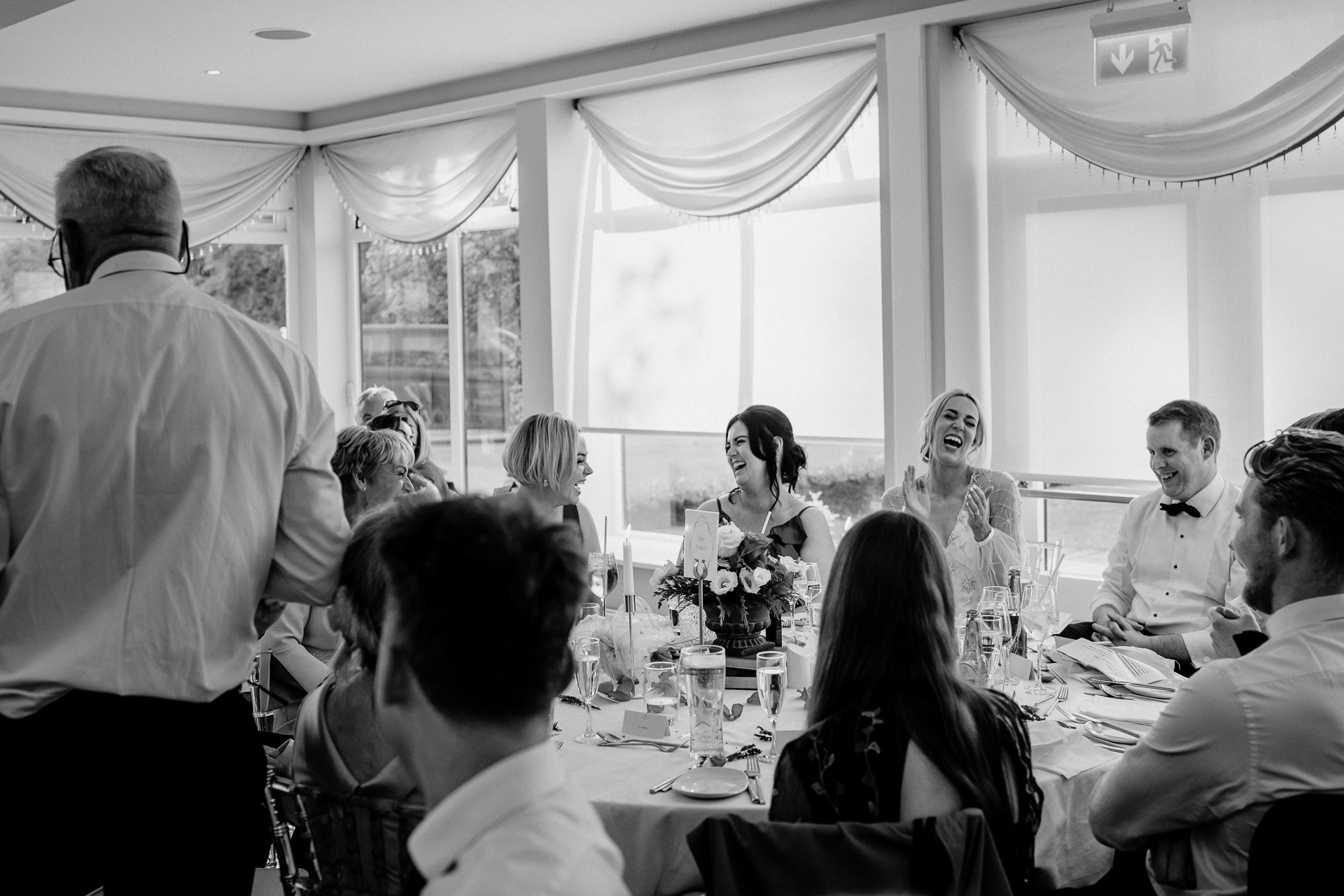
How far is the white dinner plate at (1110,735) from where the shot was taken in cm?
251

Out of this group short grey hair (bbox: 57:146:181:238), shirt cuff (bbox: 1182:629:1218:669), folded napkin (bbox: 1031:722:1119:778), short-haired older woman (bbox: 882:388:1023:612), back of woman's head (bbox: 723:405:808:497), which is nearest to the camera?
short grey hair (bbox: 57:146:181:238)

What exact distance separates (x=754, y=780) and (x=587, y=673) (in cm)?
45

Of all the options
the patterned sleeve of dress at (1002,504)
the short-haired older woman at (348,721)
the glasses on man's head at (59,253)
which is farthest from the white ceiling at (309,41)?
the short-haired older woman at (348,721)

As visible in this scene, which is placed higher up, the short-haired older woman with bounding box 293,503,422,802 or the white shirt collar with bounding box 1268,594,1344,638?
the white shirt collar with bounding box 1268,594,1344,638

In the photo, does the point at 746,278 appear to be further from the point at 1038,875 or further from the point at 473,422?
the point at 1038,875

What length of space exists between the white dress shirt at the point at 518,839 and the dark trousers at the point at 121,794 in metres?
0.86

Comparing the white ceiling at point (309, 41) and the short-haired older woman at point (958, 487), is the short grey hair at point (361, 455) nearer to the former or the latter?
the short-haired older woman at point (958, 487)

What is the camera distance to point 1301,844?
175cm

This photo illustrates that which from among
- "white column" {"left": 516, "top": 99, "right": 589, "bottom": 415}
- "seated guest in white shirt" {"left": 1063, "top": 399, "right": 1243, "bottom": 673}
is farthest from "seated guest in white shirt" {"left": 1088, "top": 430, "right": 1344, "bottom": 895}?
"white column" {"left": 516, "top": 99, "right": 589, "bottom": 415}

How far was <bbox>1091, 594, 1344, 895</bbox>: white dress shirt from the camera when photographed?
76.3 inches

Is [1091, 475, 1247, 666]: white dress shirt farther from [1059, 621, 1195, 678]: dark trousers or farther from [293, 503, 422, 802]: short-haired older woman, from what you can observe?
[293, 503, 422, 802]: short-haired older woman

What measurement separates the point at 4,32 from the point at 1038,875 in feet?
18.5

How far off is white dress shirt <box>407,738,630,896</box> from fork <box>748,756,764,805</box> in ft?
3.71

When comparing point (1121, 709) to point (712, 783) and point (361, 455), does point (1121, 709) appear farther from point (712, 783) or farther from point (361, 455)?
point (361, 455)
